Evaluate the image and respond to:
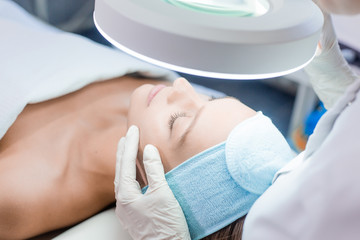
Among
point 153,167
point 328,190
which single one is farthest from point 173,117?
point 328,190

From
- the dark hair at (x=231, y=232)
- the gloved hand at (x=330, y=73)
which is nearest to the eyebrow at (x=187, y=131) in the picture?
the dark hair at (x=231, y=232)

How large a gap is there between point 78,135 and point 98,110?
13 cm

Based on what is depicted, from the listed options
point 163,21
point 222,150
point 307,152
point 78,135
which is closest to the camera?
point 163,21

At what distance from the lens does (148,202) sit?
1.03 meters

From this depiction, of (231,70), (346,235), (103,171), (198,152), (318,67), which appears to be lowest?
(103,171)

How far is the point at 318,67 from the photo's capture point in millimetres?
1248

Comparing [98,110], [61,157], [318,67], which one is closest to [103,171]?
[61,157]

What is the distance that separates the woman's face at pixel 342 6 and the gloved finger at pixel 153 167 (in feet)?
1.99

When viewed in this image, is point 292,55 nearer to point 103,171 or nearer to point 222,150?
point 222,150

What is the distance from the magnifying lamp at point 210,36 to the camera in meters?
0.57

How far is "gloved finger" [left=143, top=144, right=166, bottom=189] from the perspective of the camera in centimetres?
105

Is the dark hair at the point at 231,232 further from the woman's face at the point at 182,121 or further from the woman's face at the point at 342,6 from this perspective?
the woman's face at the point at 342,6

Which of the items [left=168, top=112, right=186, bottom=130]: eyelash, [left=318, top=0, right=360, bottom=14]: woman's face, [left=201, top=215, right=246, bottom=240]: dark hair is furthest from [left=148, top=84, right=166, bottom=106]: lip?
[left=318, top=0, right=360, bottom=14]: woman's face

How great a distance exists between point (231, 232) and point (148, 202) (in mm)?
210
